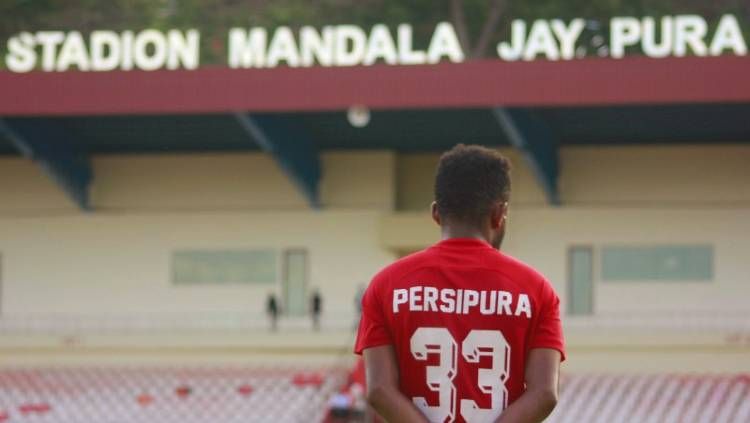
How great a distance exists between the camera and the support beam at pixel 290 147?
26797mm

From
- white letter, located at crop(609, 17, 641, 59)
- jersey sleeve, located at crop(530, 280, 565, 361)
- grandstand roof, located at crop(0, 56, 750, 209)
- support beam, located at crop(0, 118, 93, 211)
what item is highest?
jersey sleeve, located at crop(530, 280, 565, 361)

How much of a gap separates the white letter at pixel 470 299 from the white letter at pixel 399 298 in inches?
6.8

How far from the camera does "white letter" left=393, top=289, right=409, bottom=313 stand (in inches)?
199

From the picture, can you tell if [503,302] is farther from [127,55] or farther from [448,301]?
[127,55]

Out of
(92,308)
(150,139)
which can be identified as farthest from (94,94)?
(92,308)

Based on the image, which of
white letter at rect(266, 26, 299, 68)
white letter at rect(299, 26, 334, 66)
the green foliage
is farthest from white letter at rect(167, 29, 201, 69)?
the green foliage

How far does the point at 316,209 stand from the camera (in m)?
28.5

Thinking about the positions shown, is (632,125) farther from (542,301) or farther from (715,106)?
(542,301)

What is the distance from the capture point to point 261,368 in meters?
26.0

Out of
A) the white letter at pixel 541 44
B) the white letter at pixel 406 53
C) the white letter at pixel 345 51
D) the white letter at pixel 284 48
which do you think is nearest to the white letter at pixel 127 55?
the white letter at pixel 284 48

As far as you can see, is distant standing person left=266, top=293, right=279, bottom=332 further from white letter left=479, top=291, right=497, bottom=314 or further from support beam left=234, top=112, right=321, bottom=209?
white letter left=479, top=291, right=497, bottom=314

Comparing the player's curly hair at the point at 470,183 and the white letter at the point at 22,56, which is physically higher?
the player's curly hair at the point at 470,183

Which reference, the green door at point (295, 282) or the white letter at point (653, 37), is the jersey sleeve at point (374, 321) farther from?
the white letter at point (653, 37)

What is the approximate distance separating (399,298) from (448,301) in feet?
0.47
